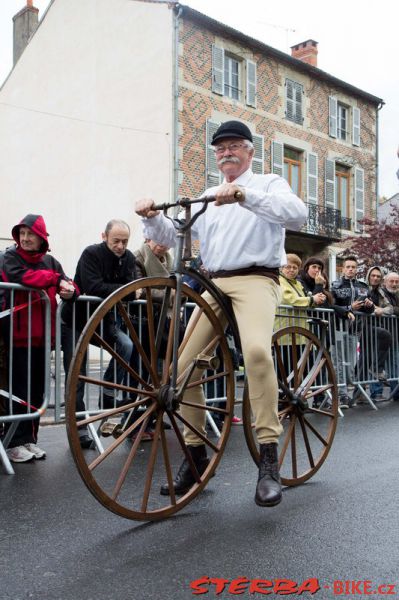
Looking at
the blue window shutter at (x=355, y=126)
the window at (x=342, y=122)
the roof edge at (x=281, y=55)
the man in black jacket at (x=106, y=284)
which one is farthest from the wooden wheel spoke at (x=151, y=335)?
the blue window shutter at (x=355, y=126)

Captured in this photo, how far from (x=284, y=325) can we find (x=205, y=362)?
149 inches

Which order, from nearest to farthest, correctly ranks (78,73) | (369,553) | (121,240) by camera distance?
(369,553), (121,240), (78,73)

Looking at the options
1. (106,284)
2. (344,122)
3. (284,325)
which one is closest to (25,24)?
(344,122)

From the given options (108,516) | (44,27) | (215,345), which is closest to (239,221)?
(215,345)

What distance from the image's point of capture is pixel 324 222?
87.1 feet

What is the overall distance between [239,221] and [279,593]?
194 cm

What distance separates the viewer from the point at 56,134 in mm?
23891

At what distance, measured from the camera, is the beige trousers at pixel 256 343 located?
3592mm

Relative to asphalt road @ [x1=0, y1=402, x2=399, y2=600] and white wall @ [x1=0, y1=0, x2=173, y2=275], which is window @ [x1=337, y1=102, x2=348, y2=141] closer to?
white wall @ [x1=0, y1=0, x2=173, y2=275]

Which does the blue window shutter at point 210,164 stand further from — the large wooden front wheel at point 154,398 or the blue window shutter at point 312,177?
the large wooden front wheel at point 154,398

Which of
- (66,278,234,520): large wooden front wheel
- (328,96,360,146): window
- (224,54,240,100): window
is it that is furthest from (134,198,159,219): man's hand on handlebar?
(328,96,360,146): window

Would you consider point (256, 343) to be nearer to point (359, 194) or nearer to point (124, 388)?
point (124, 388)

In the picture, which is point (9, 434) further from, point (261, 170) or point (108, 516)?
point (261, 170)

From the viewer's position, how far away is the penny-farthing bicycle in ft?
10.0
